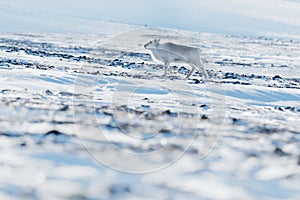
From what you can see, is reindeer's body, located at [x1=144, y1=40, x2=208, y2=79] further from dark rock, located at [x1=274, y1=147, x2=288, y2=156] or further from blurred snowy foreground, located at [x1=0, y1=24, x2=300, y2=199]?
dark rock, located at [x1=274, y1=147, x2=288, y2=156]

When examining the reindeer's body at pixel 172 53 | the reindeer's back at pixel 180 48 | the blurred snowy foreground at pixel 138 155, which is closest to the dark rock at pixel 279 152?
the blurred snowy foreground at pixel 138 155

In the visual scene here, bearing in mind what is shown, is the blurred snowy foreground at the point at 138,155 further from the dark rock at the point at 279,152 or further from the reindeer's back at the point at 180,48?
the reindeer's back at the point at 180,48

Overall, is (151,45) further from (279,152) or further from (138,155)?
(138,155)

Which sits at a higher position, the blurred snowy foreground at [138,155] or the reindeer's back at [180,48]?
the reindeer's back at [180,48]

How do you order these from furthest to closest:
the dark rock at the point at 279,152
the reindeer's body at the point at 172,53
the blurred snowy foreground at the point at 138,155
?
1. the reindeer's body at the point at 172,53
2. the dark rock at the point at 279,152
3. the blurred snowy foreground at the point at 138,155

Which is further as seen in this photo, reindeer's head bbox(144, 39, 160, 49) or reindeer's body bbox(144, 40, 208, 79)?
reindeer's head bbox(144, 39, 160, 49)

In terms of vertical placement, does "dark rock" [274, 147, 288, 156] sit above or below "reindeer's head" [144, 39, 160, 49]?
below

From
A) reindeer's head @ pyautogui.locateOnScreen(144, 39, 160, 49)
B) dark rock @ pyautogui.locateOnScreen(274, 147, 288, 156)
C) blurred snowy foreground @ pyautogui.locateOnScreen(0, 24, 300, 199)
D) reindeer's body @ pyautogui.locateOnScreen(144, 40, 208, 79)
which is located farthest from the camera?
reindeer's head @ pyautogui.locateOnScreen(144, 39, 160, 49)

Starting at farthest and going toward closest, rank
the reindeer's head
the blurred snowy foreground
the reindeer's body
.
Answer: the reindeer's head
the reindeer's body
the blurred snowy foreground

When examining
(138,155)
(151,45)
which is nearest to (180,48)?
(151,45)

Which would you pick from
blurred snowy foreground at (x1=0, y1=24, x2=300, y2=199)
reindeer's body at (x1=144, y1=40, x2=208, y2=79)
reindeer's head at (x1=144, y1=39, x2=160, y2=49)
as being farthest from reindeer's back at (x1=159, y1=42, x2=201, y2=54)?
blurred snowy foreground at (x1=0, y1=24, x2=300, y2=199)

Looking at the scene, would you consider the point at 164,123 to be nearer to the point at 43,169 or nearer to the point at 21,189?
the point at 43,169
